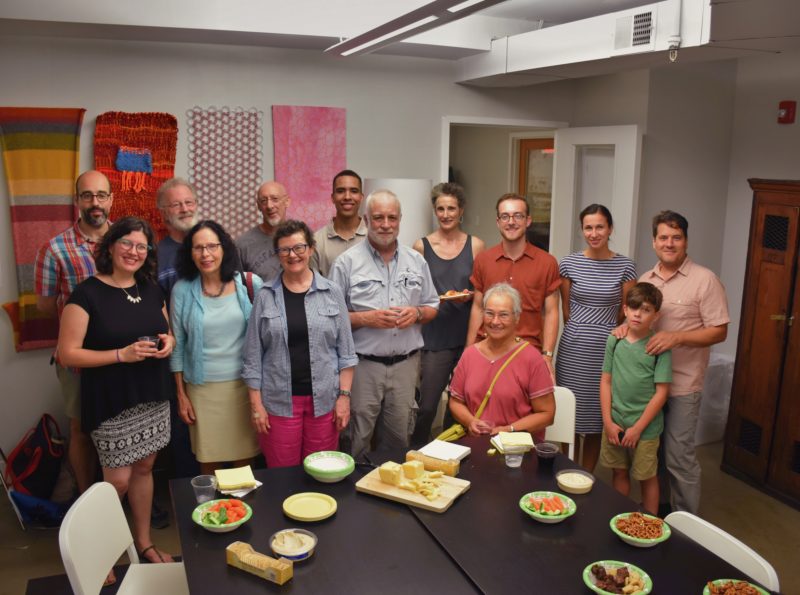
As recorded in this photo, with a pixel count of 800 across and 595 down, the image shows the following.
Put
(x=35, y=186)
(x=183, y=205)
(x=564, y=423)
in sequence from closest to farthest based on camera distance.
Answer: (x=564, y=423) < (x=183, y=205) < (x=35, y=186)

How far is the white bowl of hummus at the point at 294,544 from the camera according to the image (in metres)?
1.96

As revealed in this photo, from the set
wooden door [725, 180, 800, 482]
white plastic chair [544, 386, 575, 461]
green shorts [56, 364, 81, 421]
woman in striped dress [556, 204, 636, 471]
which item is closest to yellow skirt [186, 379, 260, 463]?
green shorts [56, 364, 81, 421]

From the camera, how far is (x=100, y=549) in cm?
218

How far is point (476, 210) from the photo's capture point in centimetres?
799

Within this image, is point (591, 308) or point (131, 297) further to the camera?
point (591, 308)

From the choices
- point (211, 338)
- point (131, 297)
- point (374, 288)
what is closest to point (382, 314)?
point (374, 288)

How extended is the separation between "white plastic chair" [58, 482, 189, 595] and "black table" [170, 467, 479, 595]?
0.22 m

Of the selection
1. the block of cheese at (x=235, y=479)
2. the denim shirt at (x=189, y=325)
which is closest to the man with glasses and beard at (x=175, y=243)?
the denim shirt at (x=189, y=325)

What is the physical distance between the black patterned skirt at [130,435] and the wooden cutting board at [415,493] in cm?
111

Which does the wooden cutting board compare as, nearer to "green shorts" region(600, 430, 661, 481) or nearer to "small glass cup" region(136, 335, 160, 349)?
"small glass cup" region(136, 335, 160, 349)

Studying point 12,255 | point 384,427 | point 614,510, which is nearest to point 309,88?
point 12,255

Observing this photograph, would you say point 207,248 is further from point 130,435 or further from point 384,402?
point 384,402

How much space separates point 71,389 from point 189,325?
2.96 feet

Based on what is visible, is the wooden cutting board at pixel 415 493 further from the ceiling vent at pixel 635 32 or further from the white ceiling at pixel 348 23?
the ceiling vent at pixel 635 32
